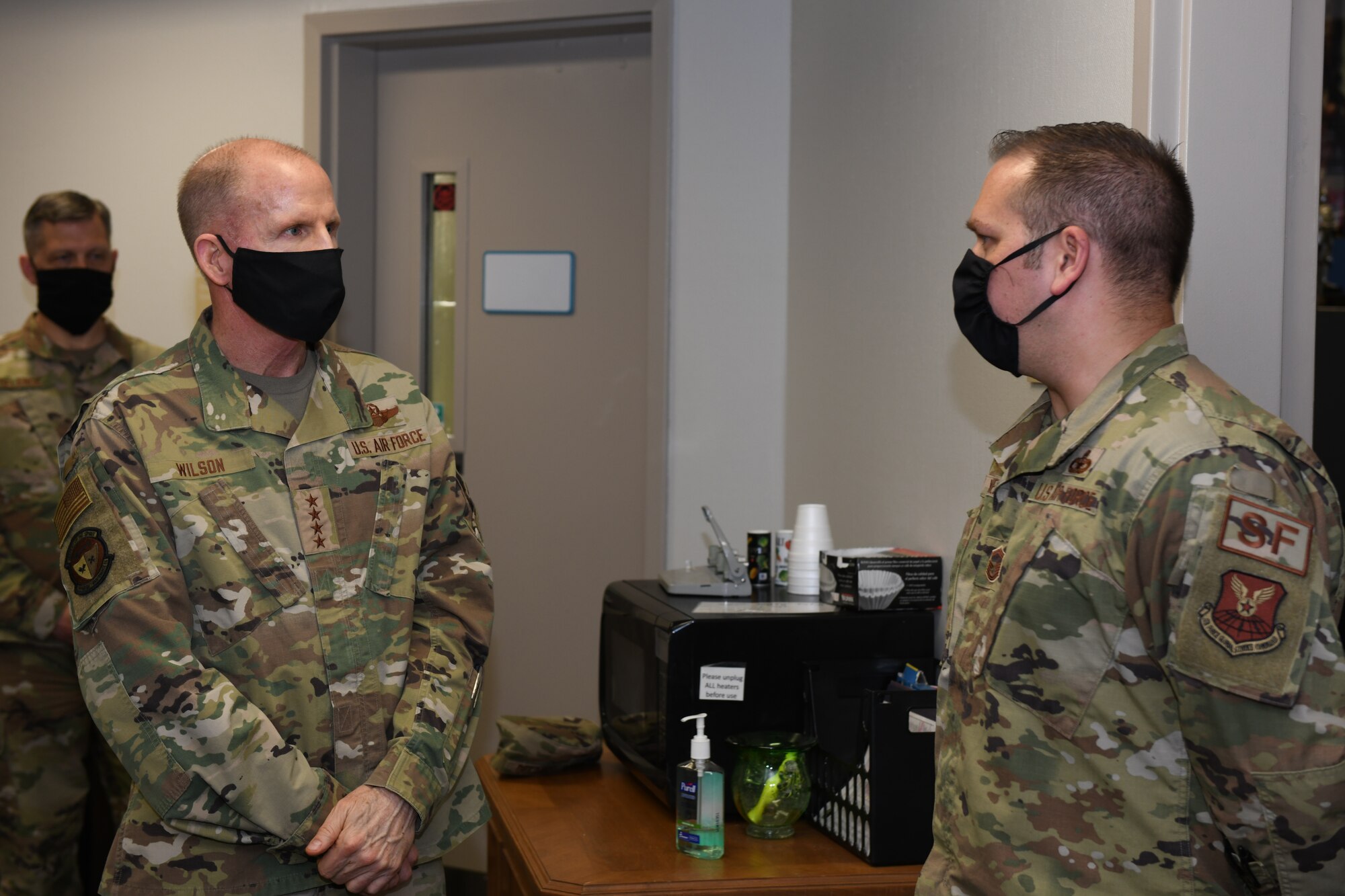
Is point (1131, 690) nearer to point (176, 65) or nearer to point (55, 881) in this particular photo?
point (55, 881)

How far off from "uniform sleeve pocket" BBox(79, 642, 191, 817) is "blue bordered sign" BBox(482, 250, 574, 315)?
1994 millimetres

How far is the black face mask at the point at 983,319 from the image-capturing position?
54.0 inches

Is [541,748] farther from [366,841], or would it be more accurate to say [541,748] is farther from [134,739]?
[134,739]

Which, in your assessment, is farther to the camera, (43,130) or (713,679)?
(43,130)

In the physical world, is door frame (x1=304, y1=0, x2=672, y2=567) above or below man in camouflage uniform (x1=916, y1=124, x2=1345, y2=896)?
above

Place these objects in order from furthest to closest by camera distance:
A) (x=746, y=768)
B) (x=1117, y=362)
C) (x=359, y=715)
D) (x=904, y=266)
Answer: (x=904, y=266)
(x=746, y=768)
(x=359, y=715)
(x=1117, y=362)

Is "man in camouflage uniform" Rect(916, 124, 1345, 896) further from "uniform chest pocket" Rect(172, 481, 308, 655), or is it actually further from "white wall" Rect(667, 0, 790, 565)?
"white wall" Rect(667, 0, 790, 565)

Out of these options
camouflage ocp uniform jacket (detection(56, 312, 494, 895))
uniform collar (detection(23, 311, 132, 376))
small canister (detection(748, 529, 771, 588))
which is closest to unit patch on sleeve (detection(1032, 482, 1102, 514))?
camouflage ocp uniform jacket (detection(56, 312, 494, 895))

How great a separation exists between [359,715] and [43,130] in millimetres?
2744

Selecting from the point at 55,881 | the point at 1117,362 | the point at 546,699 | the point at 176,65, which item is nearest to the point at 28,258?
the point at 176,65

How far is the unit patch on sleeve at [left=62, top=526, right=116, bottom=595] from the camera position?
1.46 metres

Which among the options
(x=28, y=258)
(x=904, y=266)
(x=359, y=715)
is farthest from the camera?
(x=28, y=258)

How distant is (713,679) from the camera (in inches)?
75.2

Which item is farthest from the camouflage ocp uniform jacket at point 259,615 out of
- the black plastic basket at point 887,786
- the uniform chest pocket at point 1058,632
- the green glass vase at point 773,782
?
the uniform chest pocket at point 1058,632
